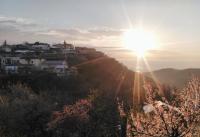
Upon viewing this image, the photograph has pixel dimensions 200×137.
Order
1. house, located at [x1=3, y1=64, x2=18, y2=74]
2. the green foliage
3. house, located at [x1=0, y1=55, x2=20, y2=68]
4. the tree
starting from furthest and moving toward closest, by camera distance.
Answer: house, located at [x1=0, y1=55, x2=20, y2=68] < house, located at [x1=3, y1=64, x2=18, y2=74] < the green foliage < the tree

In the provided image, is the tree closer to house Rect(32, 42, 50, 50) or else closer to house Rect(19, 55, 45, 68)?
house Rect(19, 55, 45, 68)

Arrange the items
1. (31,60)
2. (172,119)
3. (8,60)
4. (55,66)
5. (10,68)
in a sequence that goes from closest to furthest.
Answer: (172,119) < (10,68) < (55,66) < (8,60) < (31,60)

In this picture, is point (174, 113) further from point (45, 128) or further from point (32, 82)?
point (32, 82)

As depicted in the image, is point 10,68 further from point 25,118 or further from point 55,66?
point 25,118

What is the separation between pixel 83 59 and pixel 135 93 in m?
37.0

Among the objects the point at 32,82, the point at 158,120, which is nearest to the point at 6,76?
the point at 32,82

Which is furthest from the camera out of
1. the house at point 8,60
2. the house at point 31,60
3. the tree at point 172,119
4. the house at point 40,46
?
the house at point 40,46

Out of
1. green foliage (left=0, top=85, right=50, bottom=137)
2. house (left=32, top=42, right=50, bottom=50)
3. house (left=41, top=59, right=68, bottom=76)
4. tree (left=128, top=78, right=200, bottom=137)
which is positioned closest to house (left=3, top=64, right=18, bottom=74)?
house (left=41, top=59, right=68, bottom=76)

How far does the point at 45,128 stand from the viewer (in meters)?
35.9

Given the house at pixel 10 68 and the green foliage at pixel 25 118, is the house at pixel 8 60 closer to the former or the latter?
the house at pixel 10 68

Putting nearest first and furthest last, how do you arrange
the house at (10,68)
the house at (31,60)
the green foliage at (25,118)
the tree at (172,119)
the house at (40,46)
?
the tree at (172,119) < the green foliage at (25,118) < the house at (10,68) < the house at (31,60) < the house at (40,46)

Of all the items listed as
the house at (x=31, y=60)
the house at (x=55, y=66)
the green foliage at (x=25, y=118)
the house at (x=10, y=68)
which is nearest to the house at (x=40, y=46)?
the house at (x=31, y=60)

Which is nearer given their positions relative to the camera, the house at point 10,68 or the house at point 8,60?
the house at point 10,68

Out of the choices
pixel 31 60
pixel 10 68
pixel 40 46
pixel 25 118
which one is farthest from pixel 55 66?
pixel 25 118
